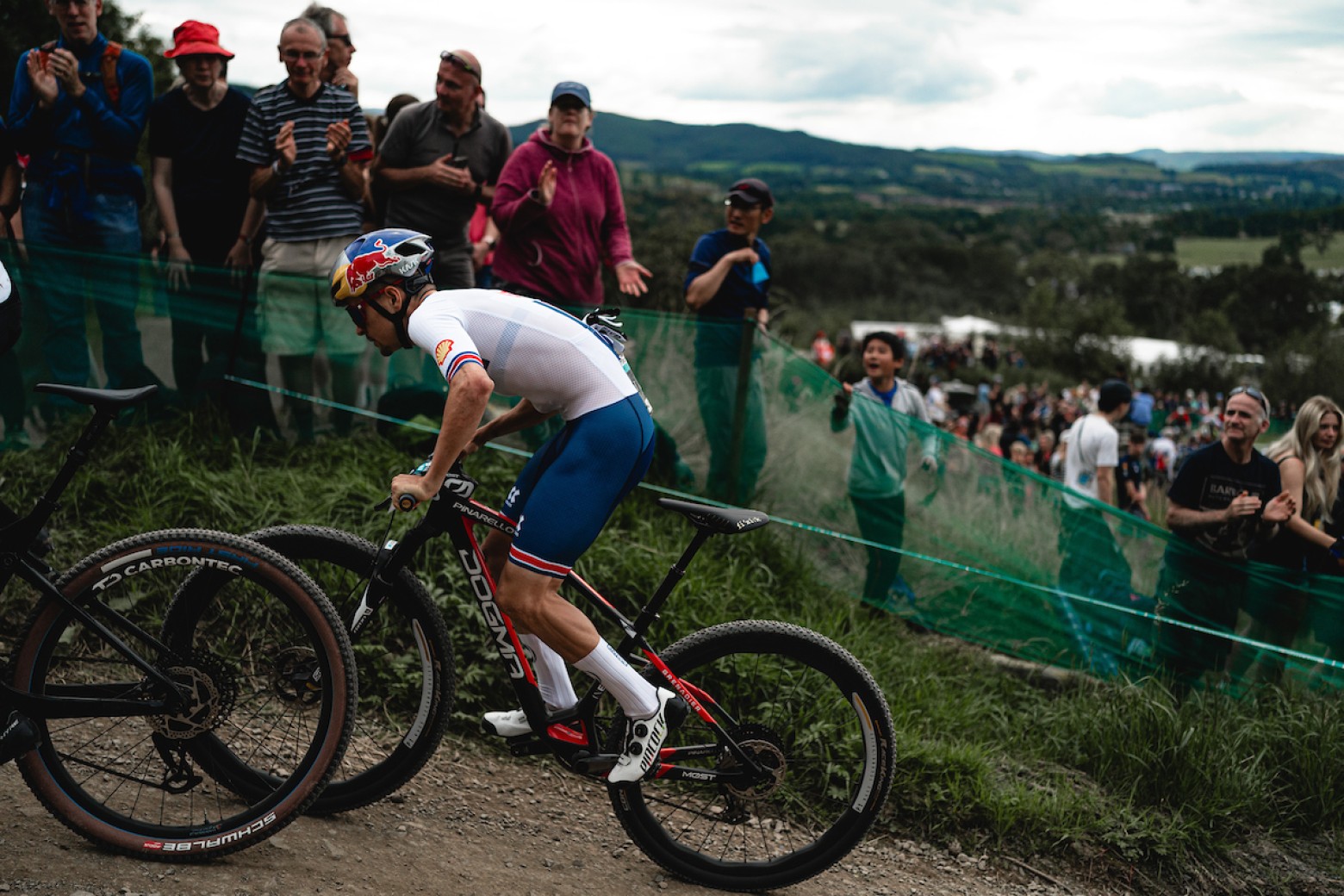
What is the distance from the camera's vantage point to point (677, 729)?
3977 mm

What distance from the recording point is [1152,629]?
21.2 ft

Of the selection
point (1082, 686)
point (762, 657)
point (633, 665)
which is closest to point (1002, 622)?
point (1082, 686)

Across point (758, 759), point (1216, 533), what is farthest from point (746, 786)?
point (1216, 533)

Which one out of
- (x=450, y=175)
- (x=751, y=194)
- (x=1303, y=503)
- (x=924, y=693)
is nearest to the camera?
(x=924, y=693)

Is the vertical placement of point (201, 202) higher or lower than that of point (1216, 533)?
higher

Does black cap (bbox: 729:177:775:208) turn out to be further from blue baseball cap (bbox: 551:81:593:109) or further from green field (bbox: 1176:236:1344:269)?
green field (bbox: 1176:236:1344:269)

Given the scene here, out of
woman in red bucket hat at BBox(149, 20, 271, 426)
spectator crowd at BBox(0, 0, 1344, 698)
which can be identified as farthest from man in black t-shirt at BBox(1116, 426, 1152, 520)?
woman in red bucket hat at BBox(149, 20, 271, 426)

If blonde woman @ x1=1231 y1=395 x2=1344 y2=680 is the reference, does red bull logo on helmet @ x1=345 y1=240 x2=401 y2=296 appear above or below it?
above

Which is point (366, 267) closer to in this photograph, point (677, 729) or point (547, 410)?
point (547, 410)

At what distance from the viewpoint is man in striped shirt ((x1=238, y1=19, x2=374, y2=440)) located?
648cm

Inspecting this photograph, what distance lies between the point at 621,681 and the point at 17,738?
5.81 ft

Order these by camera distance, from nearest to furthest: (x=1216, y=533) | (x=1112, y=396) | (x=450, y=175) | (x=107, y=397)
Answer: (x=107, y=397) → (x=1216, y=533) → (x=450, y=175) → (x=1112, y=396)

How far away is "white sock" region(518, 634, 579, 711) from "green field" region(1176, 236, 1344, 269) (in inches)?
6109

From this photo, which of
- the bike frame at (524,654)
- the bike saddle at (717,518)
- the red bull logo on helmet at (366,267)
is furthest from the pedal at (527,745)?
the red bull logo on helmet at (366,267)
